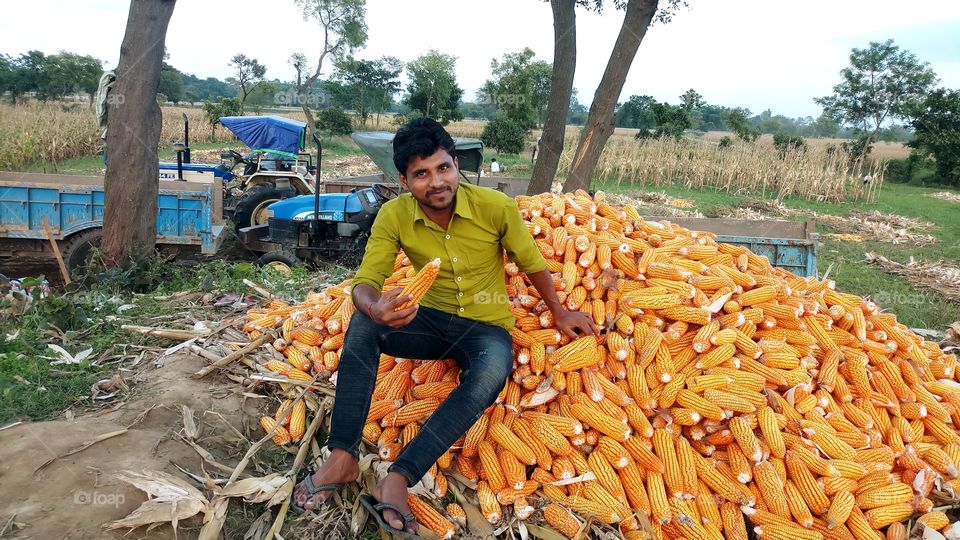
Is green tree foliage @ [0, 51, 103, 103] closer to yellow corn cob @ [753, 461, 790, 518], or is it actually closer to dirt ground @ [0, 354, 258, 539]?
dirt ground @ [0, 354, 258, 539]

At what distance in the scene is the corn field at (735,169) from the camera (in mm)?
21062

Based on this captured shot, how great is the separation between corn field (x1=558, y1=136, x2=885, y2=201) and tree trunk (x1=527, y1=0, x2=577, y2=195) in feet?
47.2

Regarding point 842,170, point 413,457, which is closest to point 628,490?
point 413,457

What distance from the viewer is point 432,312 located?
10.5ft

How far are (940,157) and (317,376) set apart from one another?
33.8 meters

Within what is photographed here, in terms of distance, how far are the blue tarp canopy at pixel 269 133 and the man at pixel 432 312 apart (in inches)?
398

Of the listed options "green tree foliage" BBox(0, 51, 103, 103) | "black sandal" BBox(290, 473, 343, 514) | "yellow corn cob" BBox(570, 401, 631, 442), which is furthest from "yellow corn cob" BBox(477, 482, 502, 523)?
"green tree foliage" BBox(0, 51, 103, 103)

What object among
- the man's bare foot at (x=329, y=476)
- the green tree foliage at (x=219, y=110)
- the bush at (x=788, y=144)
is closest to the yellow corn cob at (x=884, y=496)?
the man's bare foot at (x=329, y=476)

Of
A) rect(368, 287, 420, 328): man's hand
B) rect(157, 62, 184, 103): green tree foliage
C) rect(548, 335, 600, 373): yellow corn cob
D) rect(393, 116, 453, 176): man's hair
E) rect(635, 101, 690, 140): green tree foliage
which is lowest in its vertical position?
rect(548, 335, 600, 373): yellow corn cob

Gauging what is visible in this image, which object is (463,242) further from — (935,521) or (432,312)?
(935,521)

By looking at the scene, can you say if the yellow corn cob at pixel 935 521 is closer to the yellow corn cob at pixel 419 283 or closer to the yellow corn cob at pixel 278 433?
the yellow corn cob at pixel 419 283

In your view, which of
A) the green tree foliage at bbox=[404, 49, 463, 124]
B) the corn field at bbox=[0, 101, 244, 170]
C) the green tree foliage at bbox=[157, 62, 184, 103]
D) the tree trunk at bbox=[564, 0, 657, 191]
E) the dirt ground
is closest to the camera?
the dirt ground

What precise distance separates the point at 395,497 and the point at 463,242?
134 cm

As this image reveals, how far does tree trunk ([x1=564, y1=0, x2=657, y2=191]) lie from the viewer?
323 inches
